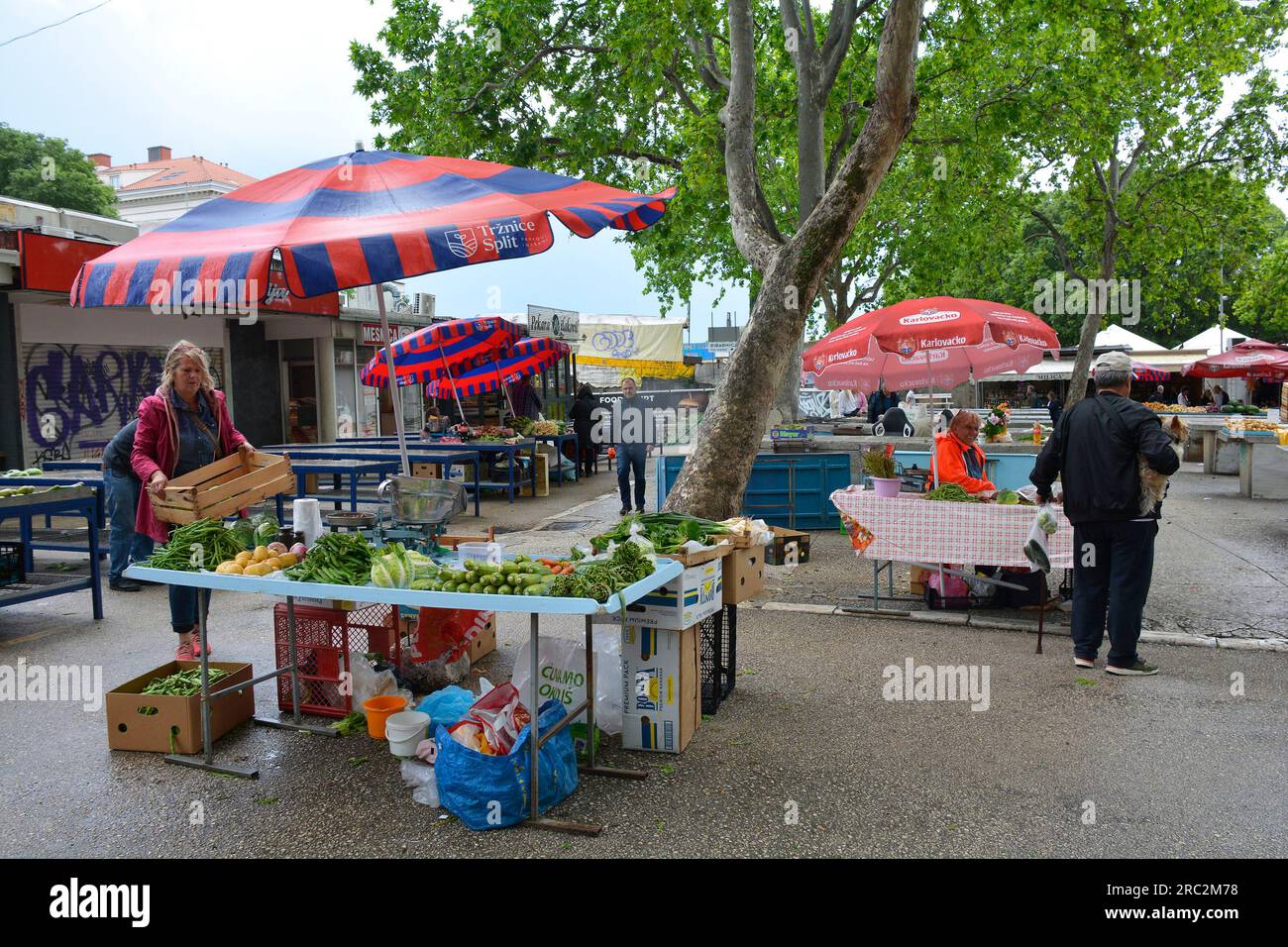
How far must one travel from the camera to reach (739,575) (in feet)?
17.3

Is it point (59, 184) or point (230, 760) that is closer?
point (230, 760)

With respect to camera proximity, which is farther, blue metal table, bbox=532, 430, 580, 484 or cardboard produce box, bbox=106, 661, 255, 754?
blue metal table, bbox=532, 430, 580, 484

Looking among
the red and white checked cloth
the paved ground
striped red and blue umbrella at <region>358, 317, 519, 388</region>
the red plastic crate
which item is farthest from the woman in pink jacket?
striped red and blue umbrella at <region>358, 317, 519, 388</region>

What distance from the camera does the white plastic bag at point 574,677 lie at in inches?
184

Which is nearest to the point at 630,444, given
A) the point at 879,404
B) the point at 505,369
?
the point at 505,369

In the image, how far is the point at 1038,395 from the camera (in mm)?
45750

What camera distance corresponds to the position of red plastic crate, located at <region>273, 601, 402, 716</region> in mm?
Answer: 5172

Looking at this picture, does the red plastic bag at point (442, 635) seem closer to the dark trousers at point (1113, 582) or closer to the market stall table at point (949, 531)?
the market stall table at point (949, 531)

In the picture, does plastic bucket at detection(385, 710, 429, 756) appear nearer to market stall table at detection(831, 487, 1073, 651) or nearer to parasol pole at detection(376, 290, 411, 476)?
parasol pole at detection(376, 290, 411, 476)

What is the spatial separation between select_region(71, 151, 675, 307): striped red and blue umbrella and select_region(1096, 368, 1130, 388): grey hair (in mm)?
3195

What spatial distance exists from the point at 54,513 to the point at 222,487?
277 centimetres

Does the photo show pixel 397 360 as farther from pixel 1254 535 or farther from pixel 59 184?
pixel 59 184

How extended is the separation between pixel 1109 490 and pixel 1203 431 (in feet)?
56.3
